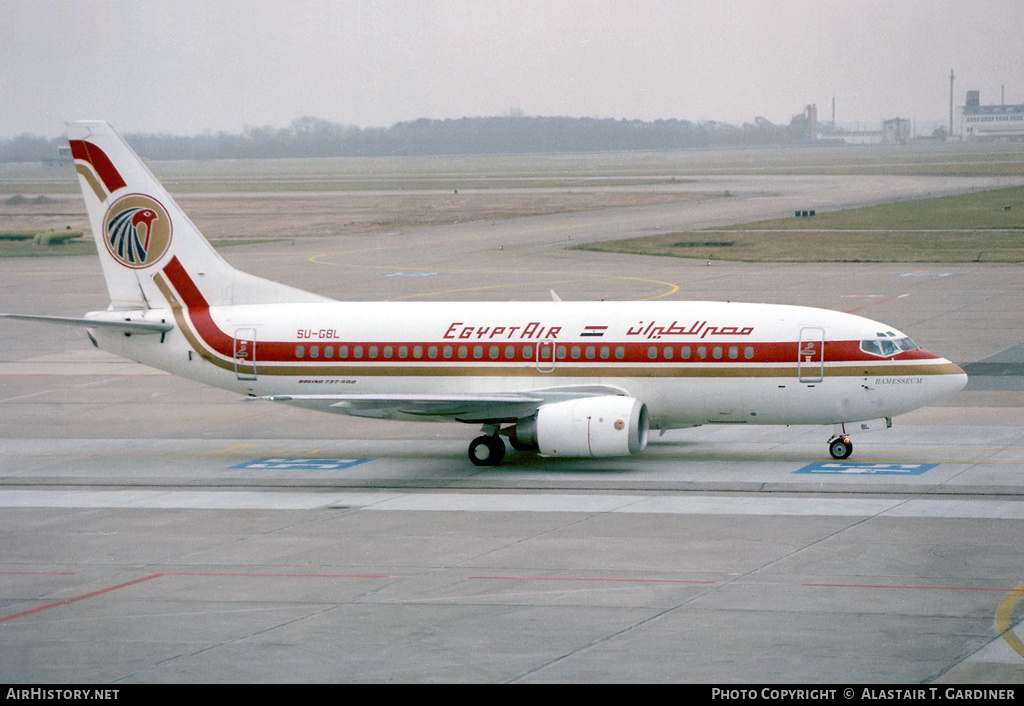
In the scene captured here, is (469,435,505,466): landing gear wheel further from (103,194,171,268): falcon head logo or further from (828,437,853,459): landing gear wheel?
(103,194,171,268): falcon head logo

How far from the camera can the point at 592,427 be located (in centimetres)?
3166

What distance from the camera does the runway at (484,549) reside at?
63.6 ft

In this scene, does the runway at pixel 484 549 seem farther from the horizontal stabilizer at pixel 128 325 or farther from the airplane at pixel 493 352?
the horizontal stabilizer at pixel 128 325

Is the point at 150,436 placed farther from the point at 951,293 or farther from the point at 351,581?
the point at 951,293

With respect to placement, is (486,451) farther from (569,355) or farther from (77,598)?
(77,598)

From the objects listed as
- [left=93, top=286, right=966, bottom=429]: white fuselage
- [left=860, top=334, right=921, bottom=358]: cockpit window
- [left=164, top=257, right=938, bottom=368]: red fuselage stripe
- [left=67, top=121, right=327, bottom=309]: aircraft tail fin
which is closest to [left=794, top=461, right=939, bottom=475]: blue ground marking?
[left=93, top=286, right=966, bottom=429]: white fuselage

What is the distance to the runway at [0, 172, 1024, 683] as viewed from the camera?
63.6 ft

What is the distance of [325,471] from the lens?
1323 inches

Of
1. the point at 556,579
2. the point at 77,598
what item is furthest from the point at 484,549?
the point at 77,598

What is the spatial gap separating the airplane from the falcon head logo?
0.04 metres

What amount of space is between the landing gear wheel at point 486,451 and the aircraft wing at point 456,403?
0.49 metres

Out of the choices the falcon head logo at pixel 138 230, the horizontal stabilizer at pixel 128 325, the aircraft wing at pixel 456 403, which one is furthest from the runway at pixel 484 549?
the falcon head logo at pixel 138 230
